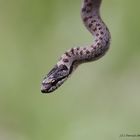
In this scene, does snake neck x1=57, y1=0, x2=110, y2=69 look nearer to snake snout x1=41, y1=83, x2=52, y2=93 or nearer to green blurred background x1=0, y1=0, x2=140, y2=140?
snake snout x1=41, y1=83, x2=52, y2=93

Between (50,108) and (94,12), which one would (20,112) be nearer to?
(50,108)

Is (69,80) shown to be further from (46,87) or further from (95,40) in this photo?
(95,40)

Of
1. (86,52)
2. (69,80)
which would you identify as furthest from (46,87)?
(69,80)

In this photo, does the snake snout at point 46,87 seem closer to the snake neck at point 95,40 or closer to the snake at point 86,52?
the snake at point 86,52

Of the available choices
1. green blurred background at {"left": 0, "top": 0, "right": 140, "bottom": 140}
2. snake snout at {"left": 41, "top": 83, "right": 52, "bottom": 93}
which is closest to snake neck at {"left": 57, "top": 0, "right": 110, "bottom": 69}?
snake snout at {"left": 41, "top": 83, "right": 52, "bottom": 93}

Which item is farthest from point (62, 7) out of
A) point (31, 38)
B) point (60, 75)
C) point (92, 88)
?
point (60, 75)

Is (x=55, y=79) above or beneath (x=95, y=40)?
beneath

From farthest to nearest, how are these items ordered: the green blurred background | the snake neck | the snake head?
the green blurred background
the snake head
the snake neck

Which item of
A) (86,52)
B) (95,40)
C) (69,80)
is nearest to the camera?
(86,52)
